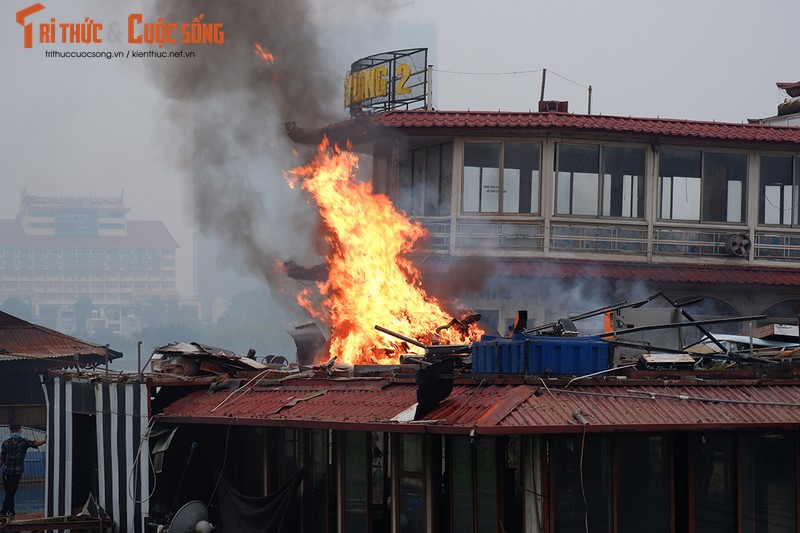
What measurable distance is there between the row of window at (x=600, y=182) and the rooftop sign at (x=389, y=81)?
305 cm

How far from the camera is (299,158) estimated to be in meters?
32.7

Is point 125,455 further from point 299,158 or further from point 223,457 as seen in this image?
point 299,158

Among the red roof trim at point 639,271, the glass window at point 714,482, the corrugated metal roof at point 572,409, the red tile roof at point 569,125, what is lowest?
the glass window at point 714,482

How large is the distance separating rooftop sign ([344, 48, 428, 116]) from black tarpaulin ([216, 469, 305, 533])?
49.3ft

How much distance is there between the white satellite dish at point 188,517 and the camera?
18.0m

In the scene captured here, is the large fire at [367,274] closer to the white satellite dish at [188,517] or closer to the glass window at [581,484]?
the white satellite dish at [188,517]

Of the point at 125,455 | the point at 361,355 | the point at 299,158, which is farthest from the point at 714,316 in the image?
the point at 125,455

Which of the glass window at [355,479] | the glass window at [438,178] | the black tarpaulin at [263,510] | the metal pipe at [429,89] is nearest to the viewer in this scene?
the glass window at [355,479]

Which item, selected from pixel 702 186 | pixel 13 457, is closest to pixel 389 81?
pixel 702 186

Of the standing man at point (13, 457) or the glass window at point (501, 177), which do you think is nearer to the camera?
the standing man at point (13, 457)

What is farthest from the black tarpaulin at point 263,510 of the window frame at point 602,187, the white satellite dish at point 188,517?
the window frame at point 602,187

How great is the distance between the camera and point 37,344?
129 feet

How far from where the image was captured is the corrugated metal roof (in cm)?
1277

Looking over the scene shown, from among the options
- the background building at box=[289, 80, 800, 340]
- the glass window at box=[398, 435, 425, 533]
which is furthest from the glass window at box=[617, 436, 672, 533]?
the background building at box=[289, 80, 800, 340]
